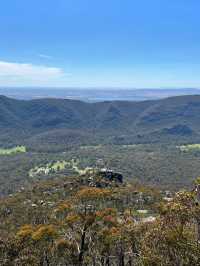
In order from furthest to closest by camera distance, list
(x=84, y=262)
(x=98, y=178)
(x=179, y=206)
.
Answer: (x=98, y=178) → (x=84, y=262) → (x=179, y=206)

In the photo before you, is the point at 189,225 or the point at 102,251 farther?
the point at 102,251

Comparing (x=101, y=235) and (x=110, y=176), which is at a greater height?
(x=101, y=235)

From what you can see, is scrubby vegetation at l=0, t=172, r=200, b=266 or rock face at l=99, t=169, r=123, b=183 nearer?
scrubby vegetation at l=0, t=172, r=200, b=266

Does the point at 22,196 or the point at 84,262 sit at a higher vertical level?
the point at 84,262

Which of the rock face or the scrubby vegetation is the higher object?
the scrubby vegetation

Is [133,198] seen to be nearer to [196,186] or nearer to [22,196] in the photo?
[22,196]

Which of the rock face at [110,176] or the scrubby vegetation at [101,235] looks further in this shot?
the rock face at [110,176]

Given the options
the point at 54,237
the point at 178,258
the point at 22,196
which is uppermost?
the point at 178,258

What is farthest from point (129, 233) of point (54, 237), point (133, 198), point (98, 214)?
point (133, 198)

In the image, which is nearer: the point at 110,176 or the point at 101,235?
the point at 101,235

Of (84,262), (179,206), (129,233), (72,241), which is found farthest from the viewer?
(84,262)

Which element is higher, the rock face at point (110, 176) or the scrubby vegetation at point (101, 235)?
the scrubby vegetation at point (101, 235)
